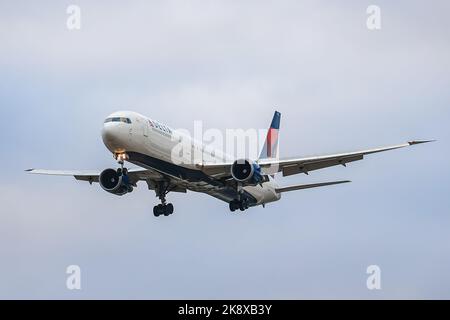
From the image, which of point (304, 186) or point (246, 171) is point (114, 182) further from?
point (304, 186)

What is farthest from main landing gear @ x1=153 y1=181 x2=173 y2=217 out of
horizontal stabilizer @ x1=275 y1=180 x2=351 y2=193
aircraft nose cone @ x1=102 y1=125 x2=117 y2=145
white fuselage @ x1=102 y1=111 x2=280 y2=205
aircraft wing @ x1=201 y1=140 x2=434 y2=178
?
aircraft nose cone @ x1=102 y1=125 x2=117 y2=145

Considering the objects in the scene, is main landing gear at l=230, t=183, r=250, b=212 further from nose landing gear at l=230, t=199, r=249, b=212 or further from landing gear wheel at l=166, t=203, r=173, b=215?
landing gear wheel at l=166, t=203, r=173, b=215

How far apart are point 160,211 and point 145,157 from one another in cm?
829

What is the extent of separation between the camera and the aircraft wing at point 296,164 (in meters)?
61.3

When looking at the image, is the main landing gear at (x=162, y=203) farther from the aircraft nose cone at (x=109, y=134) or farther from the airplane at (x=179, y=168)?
the aircraft nose cone at (x=109, y=134)

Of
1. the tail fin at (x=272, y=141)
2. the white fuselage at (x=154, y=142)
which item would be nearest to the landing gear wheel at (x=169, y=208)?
the white fuselage at (x=154, y=142)

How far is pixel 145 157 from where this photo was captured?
58.6 metres

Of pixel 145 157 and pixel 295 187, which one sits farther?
pixel 295 187

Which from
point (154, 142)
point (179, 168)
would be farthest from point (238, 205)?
point (154, 142)

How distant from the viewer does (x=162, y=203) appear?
66.1 metres
